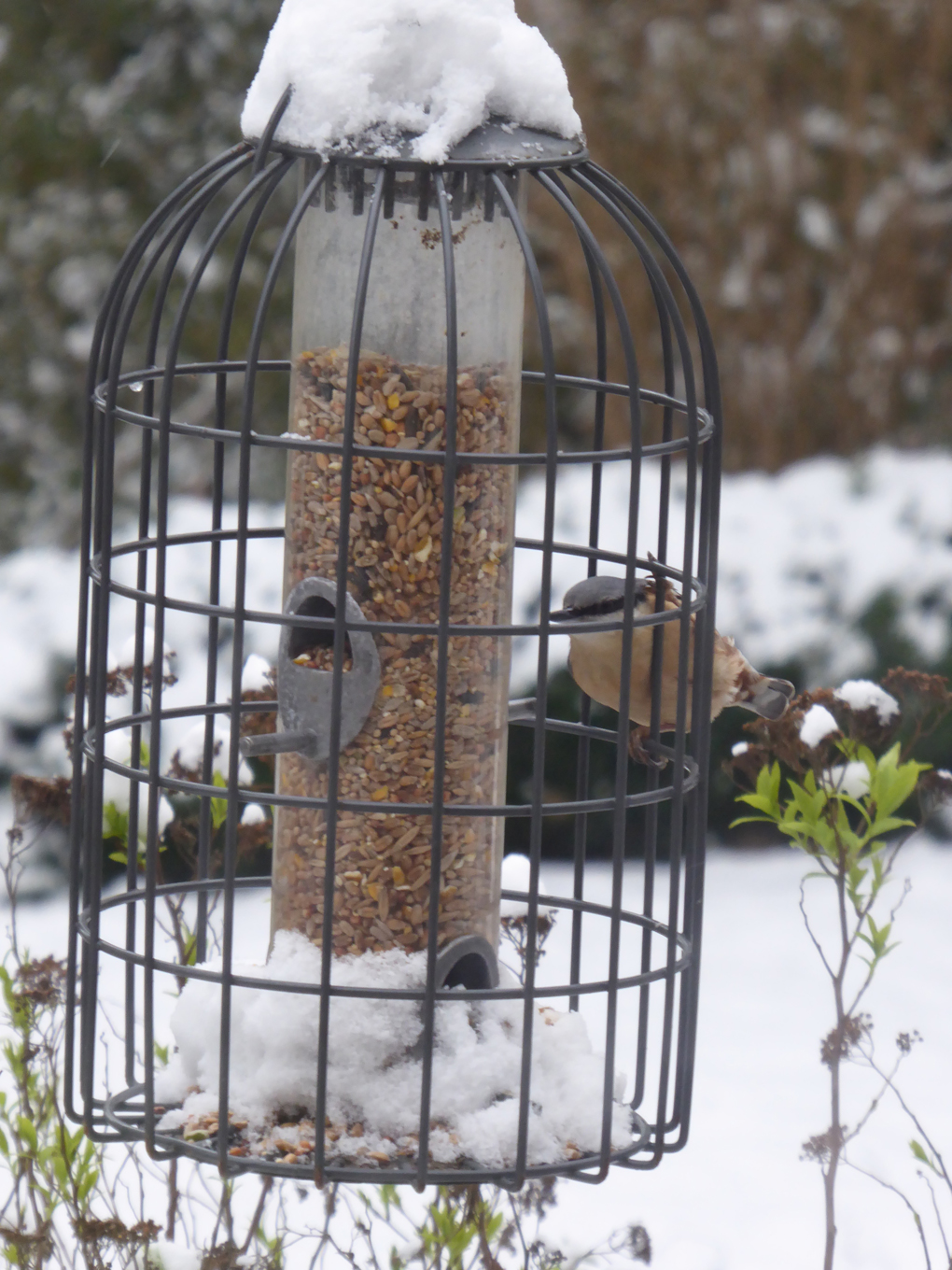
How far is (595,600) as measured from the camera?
239cm

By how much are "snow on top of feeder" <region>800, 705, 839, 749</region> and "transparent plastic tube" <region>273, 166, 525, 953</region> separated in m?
0.49

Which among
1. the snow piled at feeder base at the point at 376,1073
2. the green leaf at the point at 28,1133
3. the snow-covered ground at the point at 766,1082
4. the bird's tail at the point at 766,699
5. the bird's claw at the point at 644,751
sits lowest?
the snow-covered ground at the point at 766,1082

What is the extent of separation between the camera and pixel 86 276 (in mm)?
8969

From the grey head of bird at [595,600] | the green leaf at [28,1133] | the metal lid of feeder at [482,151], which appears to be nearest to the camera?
the metal lid of feeder at [482,151]

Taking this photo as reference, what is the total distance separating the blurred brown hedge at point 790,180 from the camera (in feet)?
25.7

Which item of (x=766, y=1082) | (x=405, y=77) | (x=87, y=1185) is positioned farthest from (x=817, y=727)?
(x=766, y=1082)

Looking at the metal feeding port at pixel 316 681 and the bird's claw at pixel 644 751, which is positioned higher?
the metal feeding port at pixel 316 681

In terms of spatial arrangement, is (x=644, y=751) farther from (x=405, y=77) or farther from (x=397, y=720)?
(x=405, y=77)

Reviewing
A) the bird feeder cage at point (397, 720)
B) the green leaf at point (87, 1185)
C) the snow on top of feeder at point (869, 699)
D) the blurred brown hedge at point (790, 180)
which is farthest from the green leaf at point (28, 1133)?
the blurred brown hedge at point (790, 180)

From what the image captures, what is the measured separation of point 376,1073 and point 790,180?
6.54 m

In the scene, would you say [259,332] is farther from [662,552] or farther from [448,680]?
[662,552]

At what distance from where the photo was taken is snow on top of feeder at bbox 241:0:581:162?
2062 millimetres

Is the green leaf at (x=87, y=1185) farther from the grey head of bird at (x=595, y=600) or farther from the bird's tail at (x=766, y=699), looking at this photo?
the bird's tail at (x=766, y=699)

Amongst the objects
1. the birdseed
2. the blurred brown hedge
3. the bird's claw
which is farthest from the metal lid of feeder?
the blurred brown hedge
